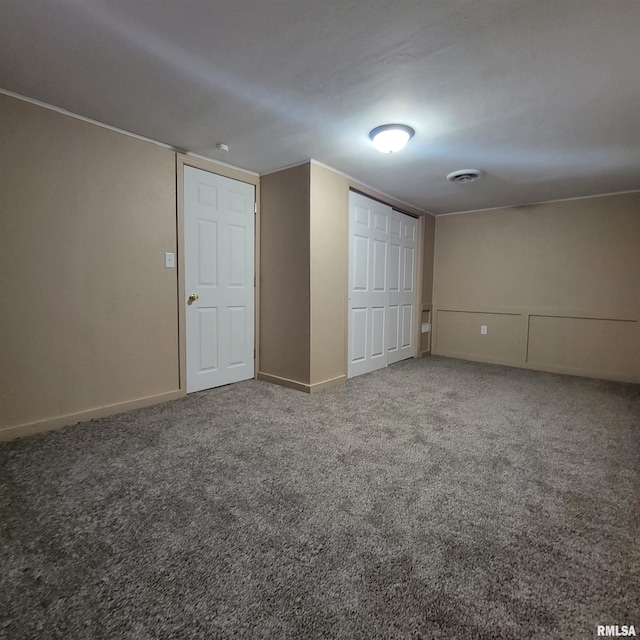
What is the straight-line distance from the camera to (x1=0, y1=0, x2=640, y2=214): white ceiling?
1.42 metres

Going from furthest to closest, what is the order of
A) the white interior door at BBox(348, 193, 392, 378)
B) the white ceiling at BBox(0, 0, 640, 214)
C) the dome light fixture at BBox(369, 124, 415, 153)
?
the white interior door at BBox(348, 193, 392, 378), the dome light fixture at BBox(369, 124, 415, 153), the white ceiling at BBox(0, 0, 640, 214)

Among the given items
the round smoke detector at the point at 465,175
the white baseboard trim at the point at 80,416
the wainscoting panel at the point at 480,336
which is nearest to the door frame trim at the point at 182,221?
the white baseboard trim at the point at 80,416

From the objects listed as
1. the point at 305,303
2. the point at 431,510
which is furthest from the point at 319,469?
the point at 305,303

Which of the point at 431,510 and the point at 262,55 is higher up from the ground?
the point at 262,55

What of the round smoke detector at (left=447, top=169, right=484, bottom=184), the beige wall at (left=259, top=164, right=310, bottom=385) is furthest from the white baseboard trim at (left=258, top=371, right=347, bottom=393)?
the round smoke detector at (left=447, top=169, right=484, bottom=184)

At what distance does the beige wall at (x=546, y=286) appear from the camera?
3.80m

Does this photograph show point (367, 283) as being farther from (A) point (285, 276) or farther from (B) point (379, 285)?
(A) point (285, 276)

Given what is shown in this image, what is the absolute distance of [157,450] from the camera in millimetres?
2027

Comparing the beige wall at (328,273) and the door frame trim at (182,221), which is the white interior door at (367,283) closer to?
the beige wall at (328,273)

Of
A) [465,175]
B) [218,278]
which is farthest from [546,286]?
[218,278]

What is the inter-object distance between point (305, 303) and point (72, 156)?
78.9 inches

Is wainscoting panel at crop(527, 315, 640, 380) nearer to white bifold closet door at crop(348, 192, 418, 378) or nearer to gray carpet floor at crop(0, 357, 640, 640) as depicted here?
white bifold closet door at crop(348, 192, 418, 378)

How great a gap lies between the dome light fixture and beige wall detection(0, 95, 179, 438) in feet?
5.48

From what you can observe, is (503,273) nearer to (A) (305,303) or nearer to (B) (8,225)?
(A) (305,303)
